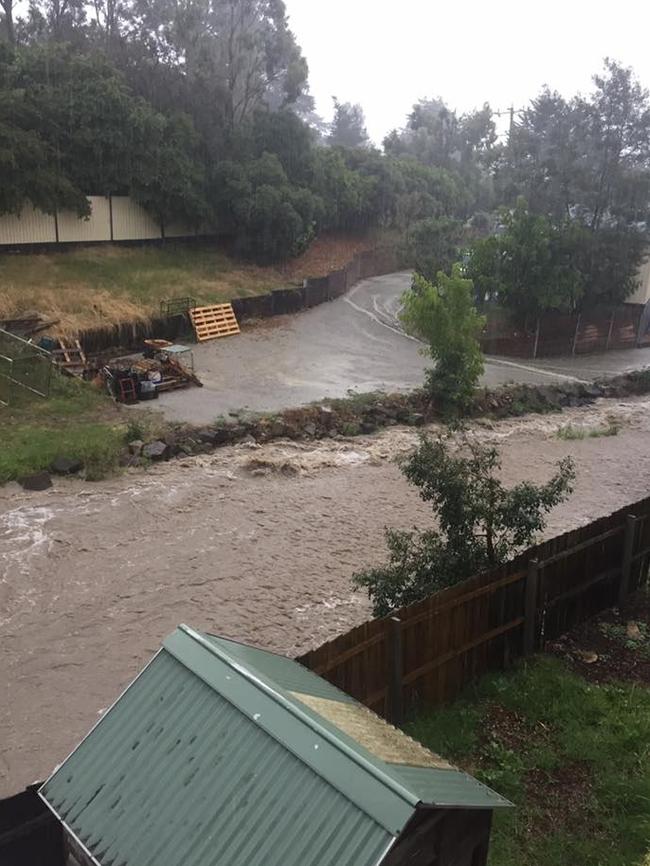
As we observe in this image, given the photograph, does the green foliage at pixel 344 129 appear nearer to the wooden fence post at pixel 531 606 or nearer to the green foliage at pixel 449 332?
the green foliage at pixel 449 332

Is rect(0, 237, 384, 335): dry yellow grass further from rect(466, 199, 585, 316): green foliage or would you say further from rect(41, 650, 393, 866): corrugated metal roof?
rect(41, 650, 393, 866): corrugated metal roof

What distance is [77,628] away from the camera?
41.0 feet

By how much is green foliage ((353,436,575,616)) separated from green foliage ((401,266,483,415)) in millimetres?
14433

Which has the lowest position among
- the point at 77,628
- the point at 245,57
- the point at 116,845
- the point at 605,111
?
the point at 77,628

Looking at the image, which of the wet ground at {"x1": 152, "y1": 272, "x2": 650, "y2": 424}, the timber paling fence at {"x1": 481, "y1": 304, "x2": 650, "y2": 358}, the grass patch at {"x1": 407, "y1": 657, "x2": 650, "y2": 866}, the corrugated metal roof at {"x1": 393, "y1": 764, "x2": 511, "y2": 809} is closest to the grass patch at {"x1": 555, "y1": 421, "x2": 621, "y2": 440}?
the wet ground at {"x1": 152, "y1": 272, "x2": 650, "y2": 424}

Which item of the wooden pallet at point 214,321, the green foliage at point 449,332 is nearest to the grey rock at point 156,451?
the green foliage at point 449,332

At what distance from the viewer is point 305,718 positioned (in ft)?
15.3

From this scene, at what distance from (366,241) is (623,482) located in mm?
34986

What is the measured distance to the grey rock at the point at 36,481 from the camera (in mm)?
17688

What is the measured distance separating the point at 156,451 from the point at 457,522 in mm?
11813

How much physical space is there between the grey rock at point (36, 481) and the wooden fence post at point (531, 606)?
40.2 feet

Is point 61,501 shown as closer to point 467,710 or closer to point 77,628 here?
point 77,628

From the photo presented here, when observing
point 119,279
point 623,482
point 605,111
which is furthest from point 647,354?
point 119,279

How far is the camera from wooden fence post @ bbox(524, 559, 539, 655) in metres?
9.49
